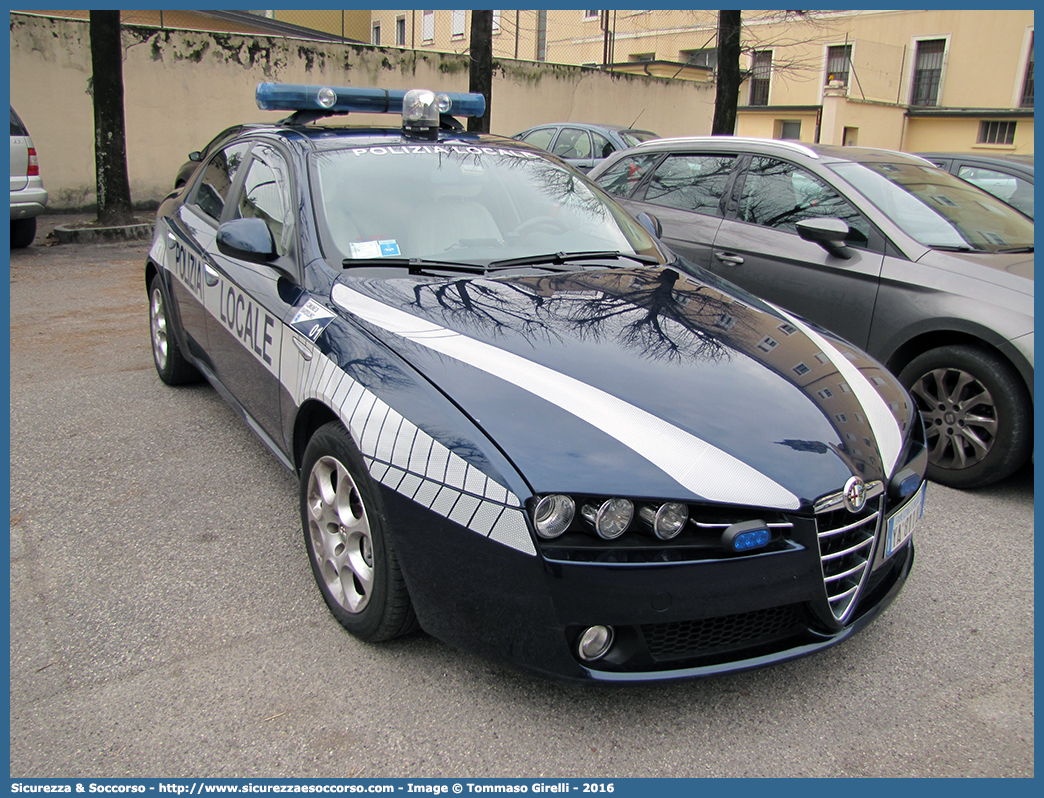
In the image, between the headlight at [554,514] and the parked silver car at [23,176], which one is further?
the parked silver car at [23,176]

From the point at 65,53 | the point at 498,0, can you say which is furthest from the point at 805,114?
→ the point at 65,53

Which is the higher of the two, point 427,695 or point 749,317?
point 749,317

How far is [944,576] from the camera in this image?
317 cm

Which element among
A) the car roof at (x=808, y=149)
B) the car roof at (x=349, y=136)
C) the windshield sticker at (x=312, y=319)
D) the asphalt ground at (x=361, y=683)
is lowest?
the asphalt ground at (x=361, y=683)

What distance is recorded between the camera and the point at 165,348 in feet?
16.4

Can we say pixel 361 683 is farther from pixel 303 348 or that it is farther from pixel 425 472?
pixel 303 348

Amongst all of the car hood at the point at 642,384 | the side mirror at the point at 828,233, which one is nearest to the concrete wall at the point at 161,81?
the side mirror at the point at 828,233

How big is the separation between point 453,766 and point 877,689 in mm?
1313

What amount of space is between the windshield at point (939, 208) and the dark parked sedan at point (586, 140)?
756 centimetres

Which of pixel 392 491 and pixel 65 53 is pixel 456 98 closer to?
pixel 392 491

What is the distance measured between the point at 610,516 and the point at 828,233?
3.01m

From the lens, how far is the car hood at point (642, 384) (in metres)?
2.14

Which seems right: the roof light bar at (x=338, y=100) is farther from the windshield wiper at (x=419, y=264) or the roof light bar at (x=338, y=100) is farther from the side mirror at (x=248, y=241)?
the windshield wiper at (x=419, y=264)
